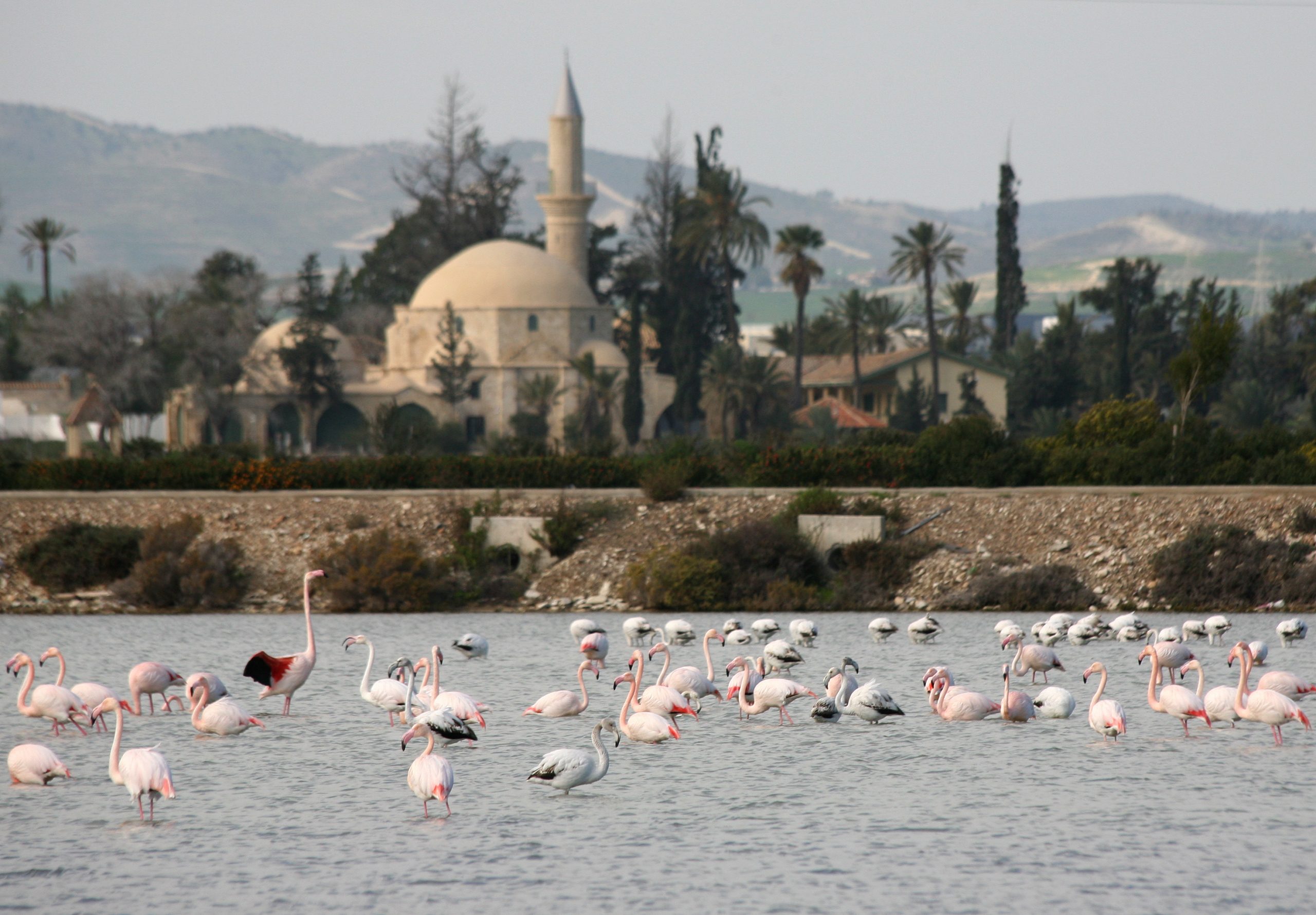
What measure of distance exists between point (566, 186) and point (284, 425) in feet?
63.3

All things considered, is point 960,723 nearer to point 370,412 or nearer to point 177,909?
point 177,909

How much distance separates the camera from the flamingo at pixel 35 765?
11.4 m

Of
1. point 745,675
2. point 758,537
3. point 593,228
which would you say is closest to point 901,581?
point 758,537

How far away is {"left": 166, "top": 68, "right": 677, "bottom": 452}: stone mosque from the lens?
255 ft

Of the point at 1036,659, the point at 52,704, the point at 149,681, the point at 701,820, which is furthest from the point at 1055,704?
the point at 52,704

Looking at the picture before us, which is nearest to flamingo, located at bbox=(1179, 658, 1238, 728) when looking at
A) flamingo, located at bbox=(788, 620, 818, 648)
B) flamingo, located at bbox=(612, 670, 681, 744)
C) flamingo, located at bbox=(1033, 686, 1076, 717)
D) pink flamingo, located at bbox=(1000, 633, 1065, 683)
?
flamingo, located at bbox=(1033, 686, 1076, 717)

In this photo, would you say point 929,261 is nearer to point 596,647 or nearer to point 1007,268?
point 1007,268

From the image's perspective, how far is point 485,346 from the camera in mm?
79688

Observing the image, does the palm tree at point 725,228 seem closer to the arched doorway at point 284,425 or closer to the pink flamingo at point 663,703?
the arched doorway at point 284,425

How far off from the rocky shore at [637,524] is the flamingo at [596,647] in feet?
23.8

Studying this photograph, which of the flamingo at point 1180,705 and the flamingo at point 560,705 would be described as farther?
the flamingo at point 560,705

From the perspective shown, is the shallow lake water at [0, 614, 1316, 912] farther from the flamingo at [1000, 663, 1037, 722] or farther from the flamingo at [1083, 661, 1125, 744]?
the flamingo at [1083, 661, 1125, 744]

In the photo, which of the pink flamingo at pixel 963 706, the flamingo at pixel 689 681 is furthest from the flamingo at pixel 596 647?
the pink flamingo at pixel 963 706

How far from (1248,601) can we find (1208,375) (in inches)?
303
